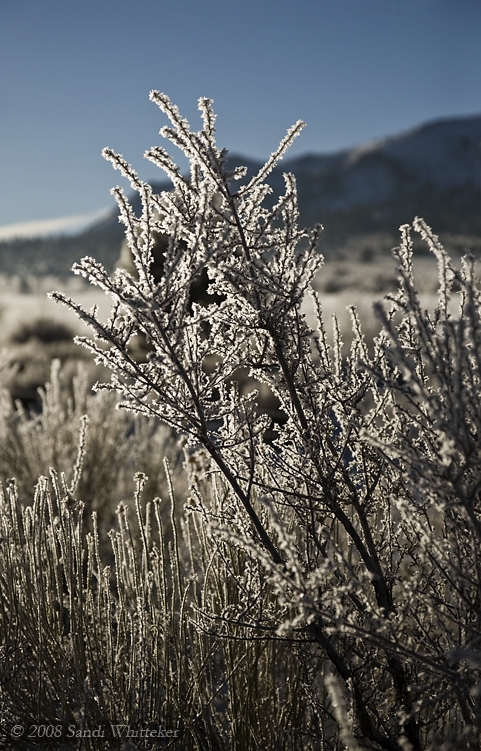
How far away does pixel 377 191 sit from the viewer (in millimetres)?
87812

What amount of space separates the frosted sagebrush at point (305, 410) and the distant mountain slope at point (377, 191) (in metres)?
59.5

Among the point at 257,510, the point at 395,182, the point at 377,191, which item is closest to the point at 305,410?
the point at 257,510

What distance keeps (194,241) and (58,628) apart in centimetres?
139

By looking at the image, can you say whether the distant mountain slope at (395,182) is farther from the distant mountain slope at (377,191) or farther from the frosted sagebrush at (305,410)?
the frosted sagebrush at (305,410)

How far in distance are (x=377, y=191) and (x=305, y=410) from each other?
92602 millimetres

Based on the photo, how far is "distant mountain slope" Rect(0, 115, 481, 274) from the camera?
7319 cm

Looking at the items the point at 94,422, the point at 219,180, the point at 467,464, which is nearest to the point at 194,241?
the point at 219,180

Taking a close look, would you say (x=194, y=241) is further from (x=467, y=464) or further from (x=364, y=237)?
(x=364, y=237)

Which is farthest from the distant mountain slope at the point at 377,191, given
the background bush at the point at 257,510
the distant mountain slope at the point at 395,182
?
the background bush at the point at 257,510

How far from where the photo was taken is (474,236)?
56031 millimetres

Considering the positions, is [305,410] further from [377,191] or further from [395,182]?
[395,182]

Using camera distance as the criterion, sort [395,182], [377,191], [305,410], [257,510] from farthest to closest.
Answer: [395,182] → [377,191] → [257,510] → [305,410]

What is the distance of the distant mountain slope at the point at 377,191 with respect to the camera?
7319cm

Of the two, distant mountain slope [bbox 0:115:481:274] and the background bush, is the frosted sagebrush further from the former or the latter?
distant mountain slope [bbox 0:115:481:274]
